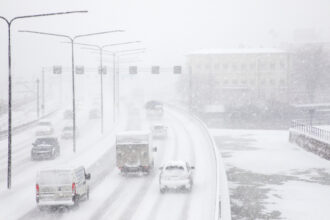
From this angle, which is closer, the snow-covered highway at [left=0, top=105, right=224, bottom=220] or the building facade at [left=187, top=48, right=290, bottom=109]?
the snow-covered highway at [left=0, top=105, right=224, bottom=220]

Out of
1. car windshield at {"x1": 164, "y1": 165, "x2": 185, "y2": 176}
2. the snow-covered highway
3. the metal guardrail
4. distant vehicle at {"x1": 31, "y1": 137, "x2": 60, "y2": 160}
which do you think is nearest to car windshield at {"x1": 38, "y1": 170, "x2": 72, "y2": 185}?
the snow-covered highway

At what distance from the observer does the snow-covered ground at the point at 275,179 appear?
1276 inches

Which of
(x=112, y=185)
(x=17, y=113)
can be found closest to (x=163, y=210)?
(x=112, y=185)

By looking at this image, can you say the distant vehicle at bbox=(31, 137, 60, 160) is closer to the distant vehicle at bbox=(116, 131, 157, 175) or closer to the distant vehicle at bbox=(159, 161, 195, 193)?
the distant vehicle at bbox=(116, 131, 157, 175)

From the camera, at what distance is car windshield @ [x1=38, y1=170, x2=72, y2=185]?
83.3 ft

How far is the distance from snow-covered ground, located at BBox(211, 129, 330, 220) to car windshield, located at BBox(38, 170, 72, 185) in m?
10.7

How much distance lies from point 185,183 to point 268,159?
917 inches

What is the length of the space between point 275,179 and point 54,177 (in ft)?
72.7

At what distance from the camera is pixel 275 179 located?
140 ft

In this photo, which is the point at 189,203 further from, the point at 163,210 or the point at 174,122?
the point at 174,122

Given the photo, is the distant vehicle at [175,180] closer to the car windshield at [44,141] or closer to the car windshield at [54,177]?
the car windshield at [54,177]

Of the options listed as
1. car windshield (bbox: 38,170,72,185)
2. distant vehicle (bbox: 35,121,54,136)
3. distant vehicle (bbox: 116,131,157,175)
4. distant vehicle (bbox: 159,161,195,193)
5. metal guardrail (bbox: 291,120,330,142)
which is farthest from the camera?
distant vehicle (bbox: 35,121,54,136)

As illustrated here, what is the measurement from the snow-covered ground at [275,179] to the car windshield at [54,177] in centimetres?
1066

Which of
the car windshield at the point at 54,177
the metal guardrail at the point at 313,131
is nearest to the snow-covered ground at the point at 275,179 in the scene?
the metal guardrail at the point at 313,131
